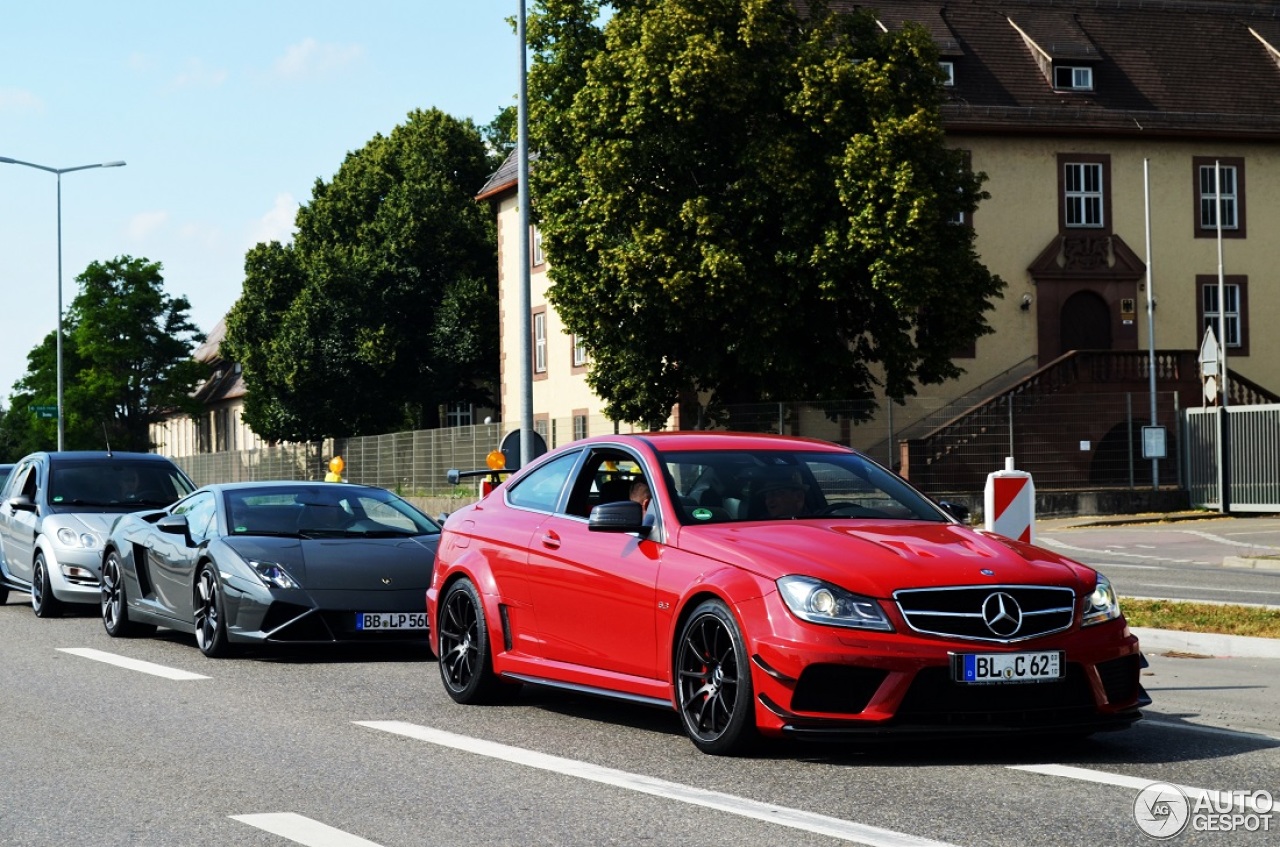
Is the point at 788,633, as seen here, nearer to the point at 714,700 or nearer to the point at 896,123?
the point at 714,700

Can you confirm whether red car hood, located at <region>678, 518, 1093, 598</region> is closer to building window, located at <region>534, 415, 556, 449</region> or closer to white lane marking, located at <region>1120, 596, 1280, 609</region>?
white lane marking, located at <region>1120, 596, 1280, 609</region>

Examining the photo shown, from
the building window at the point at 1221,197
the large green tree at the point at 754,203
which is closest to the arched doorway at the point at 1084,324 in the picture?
the building window at the point at 1221,197

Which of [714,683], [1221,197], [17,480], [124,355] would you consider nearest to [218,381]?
[124,355]

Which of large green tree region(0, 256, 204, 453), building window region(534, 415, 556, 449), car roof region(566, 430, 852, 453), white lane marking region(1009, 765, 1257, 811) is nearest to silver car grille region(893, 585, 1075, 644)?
white lane marking region(1009, 765, 1257, 811)

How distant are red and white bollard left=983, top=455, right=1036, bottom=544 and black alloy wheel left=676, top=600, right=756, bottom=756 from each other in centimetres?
500

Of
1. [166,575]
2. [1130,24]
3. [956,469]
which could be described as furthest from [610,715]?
[1130,24]

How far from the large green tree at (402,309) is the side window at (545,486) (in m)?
56.2

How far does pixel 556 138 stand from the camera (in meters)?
42.8

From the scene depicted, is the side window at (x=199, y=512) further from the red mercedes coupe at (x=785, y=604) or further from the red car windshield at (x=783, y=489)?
the red car windshield at (x=783, y=489)

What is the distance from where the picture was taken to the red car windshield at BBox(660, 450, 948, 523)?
9617 millimetres

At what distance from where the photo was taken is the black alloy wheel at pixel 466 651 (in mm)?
10953

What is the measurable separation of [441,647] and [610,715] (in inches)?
52.3

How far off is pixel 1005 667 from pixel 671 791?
1.58 metres

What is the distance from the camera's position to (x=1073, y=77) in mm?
51375
